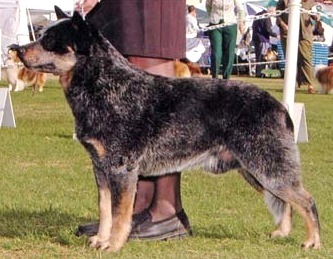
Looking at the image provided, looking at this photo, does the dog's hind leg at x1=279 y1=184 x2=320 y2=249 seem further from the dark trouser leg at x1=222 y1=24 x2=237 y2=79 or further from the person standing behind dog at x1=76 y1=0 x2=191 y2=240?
the dark trouser leg at x1=222 y1=24 x2=237 y2=79

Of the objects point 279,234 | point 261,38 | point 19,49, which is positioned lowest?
point 261,38

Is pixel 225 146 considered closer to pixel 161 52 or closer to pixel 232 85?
pixel 232 85

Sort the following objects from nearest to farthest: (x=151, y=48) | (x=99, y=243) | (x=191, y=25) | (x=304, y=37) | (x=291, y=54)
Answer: (x=99, y=243) → (x=151, y=48) → (x=291, y=54) → (x=304, y=37) → (x=191, y=25)

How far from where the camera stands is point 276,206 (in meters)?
4.92

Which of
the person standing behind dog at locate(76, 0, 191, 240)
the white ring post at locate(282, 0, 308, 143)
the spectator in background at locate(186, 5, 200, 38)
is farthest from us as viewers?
the spectator in background at locate(186, 5, 200, 38)

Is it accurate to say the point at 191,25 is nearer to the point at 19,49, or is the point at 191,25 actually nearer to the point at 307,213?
the point at 307,213

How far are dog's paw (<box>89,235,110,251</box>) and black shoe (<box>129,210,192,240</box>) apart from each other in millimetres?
306

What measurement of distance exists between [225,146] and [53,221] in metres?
Answer: 1.41

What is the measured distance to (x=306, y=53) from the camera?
17.8 metres

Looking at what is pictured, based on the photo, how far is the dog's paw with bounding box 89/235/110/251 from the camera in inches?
180

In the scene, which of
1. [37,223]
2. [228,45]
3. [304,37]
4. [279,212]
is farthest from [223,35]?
[279,212]

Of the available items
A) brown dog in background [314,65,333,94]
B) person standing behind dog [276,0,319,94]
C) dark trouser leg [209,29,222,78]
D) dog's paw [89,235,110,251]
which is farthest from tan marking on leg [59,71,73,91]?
brown dog in background [314,65,333,94]

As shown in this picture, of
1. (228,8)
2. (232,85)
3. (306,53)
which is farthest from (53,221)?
(306,53)

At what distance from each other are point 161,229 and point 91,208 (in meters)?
0.94
